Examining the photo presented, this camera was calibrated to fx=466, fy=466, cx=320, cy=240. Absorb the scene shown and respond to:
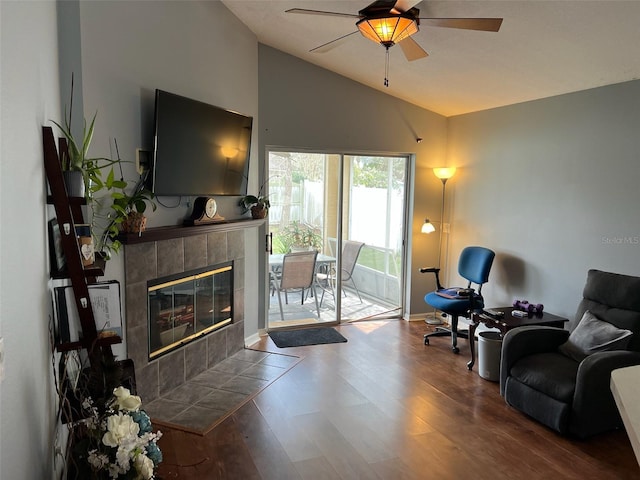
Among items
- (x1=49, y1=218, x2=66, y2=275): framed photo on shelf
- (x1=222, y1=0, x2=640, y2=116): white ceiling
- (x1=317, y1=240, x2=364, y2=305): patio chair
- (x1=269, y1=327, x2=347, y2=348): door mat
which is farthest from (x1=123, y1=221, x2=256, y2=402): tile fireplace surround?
(x1=222, y1=0, x2=640, y2=116): white ceiling

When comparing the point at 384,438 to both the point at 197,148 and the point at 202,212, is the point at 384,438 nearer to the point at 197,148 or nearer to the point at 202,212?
the point at 202,212

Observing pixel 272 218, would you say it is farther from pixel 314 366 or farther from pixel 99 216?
pixel 99 216

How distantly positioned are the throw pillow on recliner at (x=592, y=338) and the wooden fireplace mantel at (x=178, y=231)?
278 cm

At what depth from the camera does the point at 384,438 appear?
2.99 meters

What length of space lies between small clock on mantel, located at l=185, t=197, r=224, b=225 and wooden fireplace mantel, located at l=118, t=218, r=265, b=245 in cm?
5

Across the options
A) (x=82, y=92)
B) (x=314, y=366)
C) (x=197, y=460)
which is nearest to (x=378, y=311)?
(x=314, y=366)

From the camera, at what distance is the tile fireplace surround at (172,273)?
10.5 feet

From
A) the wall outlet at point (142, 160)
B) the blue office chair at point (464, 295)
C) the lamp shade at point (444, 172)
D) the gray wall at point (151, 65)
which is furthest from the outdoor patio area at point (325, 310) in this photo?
the wall outlet at point (142, 160)

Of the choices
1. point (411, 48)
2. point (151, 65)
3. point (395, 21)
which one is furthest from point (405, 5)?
point (151, 65)

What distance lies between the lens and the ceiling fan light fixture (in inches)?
102

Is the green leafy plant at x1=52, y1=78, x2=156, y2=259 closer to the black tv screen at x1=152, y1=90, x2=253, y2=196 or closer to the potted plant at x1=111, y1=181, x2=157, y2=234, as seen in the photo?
the potted plant at x1=111, y1=181, x2=157, y2=234

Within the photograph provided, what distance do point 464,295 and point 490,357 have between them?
33.3 inches

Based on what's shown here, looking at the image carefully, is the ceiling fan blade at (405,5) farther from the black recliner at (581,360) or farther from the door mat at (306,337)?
the door mat at (306,337)

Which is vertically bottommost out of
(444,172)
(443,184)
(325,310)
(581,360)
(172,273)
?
(325,310)
